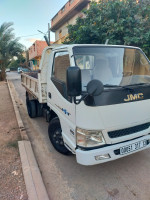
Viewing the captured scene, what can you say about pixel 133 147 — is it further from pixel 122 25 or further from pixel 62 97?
pixel 122 25

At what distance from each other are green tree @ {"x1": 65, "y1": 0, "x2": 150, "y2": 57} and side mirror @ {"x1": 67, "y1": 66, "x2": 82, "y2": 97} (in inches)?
168

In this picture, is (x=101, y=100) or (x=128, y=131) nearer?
(x=101, y=100)

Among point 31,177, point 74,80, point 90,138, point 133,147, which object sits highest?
point 74,80

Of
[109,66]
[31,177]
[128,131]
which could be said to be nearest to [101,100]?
[128,131]

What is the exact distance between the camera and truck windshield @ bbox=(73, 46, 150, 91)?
2.47 metres

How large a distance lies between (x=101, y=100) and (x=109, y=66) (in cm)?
86

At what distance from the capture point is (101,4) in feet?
20.5

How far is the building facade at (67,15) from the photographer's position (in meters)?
12.5

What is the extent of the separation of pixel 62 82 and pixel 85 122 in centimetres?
90

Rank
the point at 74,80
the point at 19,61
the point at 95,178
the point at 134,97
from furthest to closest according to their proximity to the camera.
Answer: the point at 19,61 → the point at 95,178 → the point at 134,97 → the point at 74,80

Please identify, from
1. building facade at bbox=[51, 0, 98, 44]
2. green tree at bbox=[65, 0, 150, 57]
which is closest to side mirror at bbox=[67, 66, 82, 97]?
Result: green tree at bbox=[65, 0, 150, 57]

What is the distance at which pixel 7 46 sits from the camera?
1819 cm

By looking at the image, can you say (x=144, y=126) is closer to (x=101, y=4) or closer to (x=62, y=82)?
(x=62, y=82)

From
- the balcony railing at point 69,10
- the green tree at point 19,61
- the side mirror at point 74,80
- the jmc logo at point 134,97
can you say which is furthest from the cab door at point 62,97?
the balcony railing at point 69,10
